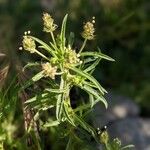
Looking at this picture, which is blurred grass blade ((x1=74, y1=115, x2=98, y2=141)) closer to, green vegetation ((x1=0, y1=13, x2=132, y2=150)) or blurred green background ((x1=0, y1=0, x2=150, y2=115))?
green vegetation ((x1=0, y1=13, x2=132, y2=150))

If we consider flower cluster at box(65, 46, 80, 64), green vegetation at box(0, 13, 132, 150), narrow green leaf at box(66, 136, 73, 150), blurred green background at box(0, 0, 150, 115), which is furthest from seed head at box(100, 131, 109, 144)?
blurred green background at box(0, 0, 150, 115)

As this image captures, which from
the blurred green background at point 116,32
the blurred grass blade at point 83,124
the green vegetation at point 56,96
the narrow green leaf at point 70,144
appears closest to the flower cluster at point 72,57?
the green vegetation at point 56,96

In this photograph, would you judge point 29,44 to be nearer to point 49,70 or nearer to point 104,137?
point 49,70

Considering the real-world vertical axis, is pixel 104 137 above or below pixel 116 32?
below

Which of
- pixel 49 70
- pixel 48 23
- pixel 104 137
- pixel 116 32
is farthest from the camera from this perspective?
pixel 116 32

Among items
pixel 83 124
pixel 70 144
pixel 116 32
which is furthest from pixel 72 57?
pixel 116 32

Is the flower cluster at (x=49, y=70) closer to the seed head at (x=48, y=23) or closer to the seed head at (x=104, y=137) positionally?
the seed head at (x=48, y=23)

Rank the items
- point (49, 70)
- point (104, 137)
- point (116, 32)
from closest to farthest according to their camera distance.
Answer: point (49, 70)
point (104, 137)
point (116, 32)

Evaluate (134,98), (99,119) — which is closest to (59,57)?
(99,119)
